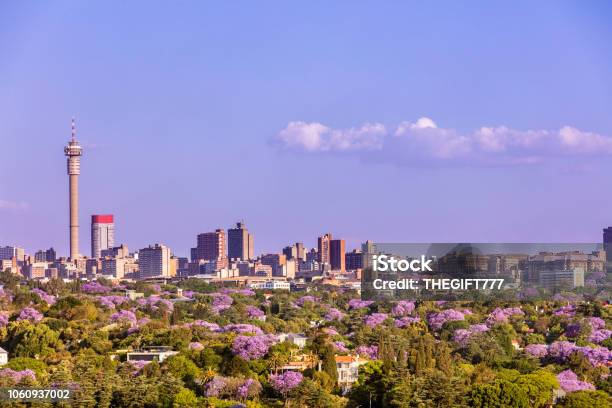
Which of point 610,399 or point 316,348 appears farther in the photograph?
point 316,348

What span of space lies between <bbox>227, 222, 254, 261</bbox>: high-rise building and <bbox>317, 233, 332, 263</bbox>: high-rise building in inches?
283

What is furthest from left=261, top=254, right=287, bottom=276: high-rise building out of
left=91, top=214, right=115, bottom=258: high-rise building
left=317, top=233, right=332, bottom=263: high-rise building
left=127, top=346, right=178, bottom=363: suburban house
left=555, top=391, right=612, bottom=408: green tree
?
left=555, top=391, right=612, bottom=408: green tree

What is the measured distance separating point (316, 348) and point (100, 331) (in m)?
9.74

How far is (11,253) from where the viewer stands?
142 m

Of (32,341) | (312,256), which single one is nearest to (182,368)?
(32,341)

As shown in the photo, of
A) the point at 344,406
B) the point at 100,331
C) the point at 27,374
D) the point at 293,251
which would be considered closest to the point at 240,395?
the point at 344,406

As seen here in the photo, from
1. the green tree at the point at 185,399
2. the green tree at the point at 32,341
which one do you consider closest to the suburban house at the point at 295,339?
the green tree at the point at 32,341

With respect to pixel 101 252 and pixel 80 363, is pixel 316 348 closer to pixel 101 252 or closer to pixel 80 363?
pixel 80 363

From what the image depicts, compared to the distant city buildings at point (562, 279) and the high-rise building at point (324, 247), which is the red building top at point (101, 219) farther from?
the distant city buildings at point (562, 279)

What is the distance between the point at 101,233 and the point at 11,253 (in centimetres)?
1166

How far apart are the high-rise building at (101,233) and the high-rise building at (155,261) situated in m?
15.8

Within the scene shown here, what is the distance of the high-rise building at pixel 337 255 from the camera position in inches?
5027

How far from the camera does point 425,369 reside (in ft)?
122

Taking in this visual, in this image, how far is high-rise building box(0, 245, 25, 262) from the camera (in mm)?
139875
